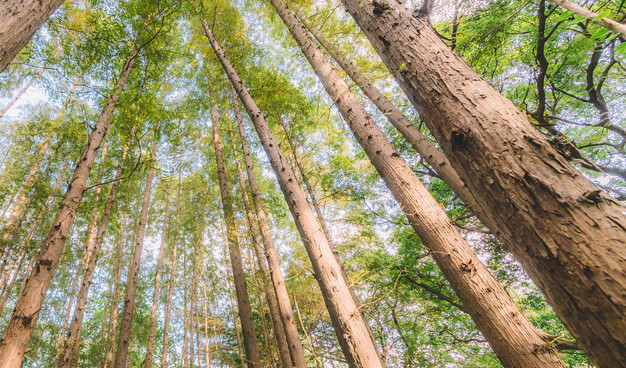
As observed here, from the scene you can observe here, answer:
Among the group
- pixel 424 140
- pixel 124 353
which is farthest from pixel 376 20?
pixel 124 353

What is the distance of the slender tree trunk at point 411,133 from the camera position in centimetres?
319

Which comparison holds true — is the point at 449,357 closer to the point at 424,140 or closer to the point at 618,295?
the point at 424,140

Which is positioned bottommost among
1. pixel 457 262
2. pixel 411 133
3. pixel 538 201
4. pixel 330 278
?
pixel 538 201

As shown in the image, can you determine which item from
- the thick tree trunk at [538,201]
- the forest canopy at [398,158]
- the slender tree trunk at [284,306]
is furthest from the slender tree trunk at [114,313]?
the thick tree trunk at [538,201]

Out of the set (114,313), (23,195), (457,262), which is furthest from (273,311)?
(114,313)

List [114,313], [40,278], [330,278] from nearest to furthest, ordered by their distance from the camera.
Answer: [330,278] < [40,278] < [114,313]

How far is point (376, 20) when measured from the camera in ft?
5.51

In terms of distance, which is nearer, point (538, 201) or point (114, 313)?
point (538, 201)

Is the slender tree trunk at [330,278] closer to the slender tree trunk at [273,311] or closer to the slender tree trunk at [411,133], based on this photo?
the slender tree trunk at [411,133]

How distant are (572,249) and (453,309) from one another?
21.8 feet

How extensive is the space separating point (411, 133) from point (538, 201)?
11.3 feet

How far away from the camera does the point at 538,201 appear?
0.76 metres

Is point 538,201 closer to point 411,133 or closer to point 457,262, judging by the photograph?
point 457,262

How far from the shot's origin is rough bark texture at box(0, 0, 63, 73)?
147 cm
